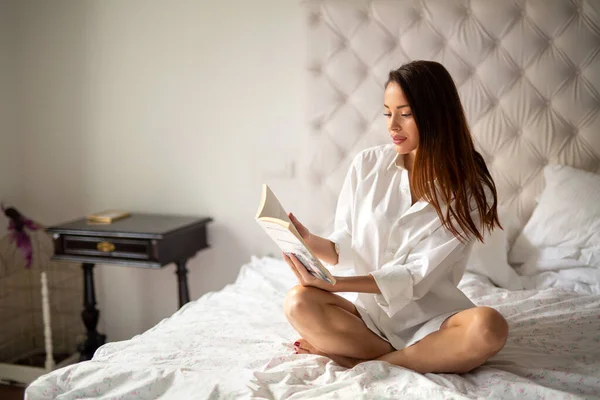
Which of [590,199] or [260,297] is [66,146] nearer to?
[260,297]

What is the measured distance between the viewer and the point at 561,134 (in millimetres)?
2305

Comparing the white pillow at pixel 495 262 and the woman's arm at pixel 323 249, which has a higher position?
the woman's arm at pixel 323 249

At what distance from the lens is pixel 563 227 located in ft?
7.15

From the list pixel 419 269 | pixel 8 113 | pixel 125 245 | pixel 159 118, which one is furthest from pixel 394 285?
pixel 8 113

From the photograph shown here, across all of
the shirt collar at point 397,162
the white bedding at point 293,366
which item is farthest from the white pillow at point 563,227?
the shirt collar at point 397,162

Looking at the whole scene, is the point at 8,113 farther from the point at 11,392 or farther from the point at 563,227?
the point at 563,227

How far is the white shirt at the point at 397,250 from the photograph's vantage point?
1547mm

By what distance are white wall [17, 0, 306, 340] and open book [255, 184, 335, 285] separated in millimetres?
1239

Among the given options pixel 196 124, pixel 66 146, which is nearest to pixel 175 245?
pixel 196 124

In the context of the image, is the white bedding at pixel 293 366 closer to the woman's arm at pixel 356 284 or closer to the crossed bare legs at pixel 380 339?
the crossed bare legs at pixel 380 339

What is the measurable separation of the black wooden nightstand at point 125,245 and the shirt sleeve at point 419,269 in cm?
124

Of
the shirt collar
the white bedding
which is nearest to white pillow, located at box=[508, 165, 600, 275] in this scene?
the white bedding

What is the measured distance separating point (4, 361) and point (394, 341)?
2.26 m

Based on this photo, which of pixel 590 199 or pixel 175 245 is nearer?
pixel 590 199
